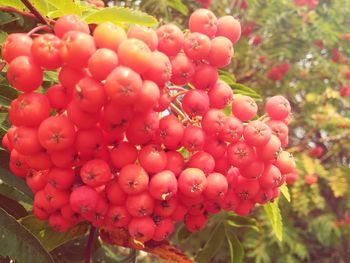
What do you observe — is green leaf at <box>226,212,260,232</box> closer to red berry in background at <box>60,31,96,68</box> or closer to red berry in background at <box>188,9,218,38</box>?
red berry in background at <box>188,9,218,38</box>

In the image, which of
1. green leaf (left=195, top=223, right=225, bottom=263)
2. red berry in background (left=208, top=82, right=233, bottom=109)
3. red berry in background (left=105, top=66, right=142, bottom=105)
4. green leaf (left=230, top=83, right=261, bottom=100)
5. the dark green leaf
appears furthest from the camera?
green leaf (left=195, top=223, right=225, bottom=263)

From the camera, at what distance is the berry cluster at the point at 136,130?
988 millimetres

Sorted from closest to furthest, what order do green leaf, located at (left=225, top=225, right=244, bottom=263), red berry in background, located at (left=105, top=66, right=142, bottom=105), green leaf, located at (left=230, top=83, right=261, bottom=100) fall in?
red berry in background, located at (left=105, top=66, right=142, bottom=105) < green leaf, located at (left=230, top=83, right=261, bottom=100) < green leaf, located at (left=225, top=225, right=244, bottom=263)

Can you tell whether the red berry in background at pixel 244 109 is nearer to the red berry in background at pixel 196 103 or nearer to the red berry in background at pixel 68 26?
the red berry in background at pixel 196 103

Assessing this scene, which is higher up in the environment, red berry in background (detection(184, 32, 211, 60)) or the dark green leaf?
red berry in background (detection(184, 32, 211, 60))

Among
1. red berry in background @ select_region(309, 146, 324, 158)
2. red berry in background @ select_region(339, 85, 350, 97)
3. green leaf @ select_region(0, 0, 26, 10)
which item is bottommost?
red berry in background @ select_region(309, 146, 324, 158)

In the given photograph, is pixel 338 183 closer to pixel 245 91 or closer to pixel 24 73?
pixel 245 91

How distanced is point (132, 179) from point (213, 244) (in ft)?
4.01

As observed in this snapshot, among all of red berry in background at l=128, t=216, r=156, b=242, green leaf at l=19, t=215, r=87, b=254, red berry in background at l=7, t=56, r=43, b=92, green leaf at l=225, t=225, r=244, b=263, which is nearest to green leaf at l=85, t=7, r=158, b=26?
red berry in background at l=7, t=56, r=43, b=92

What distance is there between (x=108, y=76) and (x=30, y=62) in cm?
18

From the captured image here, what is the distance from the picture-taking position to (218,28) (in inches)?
48.3

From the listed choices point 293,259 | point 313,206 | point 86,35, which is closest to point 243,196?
point 86,35

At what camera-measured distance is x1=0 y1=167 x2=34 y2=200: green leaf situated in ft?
4.44

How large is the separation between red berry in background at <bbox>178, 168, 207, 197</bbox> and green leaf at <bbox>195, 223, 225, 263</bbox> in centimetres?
114
